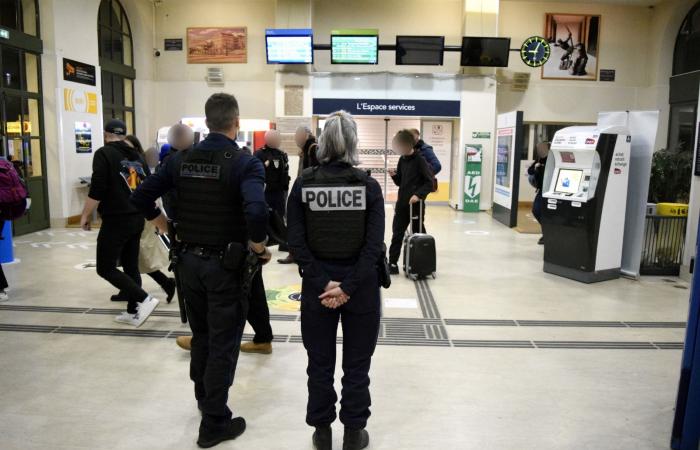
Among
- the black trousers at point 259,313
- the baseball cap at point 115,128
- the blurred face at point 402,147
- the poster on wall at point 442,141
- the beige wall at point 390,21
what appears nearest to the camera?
the black trousers at point 259,313

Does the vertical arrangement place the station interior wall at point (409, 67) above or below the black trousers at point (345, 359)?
above

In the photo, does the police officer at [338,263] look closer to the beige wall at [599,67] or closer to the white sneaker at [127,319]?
the white sneaker at [127,319]

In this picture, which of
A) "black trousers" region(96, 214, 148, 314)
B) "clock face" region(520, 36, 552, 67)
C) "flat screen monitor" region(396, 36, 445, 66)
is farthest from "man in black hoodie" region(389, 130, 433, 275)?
"clock face" region(520, 36, 552, 67)

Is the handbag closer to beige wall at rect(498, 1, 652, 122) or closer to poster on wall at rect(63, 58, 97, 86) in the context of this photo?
poster on wall at rect(63, 58, 97, 86)

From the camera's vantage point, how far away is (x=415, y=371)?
3.58 meters

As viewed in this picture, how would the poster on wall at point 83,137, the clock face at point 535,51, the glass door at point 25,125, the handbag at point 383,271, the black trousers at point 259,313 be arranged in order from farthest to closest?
the clock face at point 535,51
the poster on wall at point 83,137
the glass door at point 25,125
the black trousers at point 259,313
the handbag at point 383,271

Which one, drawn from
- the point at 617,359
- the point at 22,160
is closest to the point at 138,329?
the point at 617,359

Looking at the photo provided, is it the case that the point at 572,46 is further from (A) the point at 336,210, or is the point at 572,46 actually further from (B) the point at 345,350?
(B) the point at 345,350

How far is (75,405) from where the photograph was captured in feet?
10.00

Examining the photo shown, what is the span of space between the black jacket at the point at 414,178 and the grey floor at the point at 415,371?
0.97 m

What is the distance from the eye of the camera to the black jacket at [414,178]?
19.0ft

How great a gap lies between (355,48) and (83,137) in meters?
5.46

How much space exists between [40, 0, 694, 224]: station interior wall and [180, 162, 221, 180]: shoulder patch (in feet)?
32.9

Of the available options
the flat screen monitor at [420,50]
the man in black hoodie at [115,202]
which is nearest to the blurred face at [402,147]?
the man in black hoodie at [115,202]
